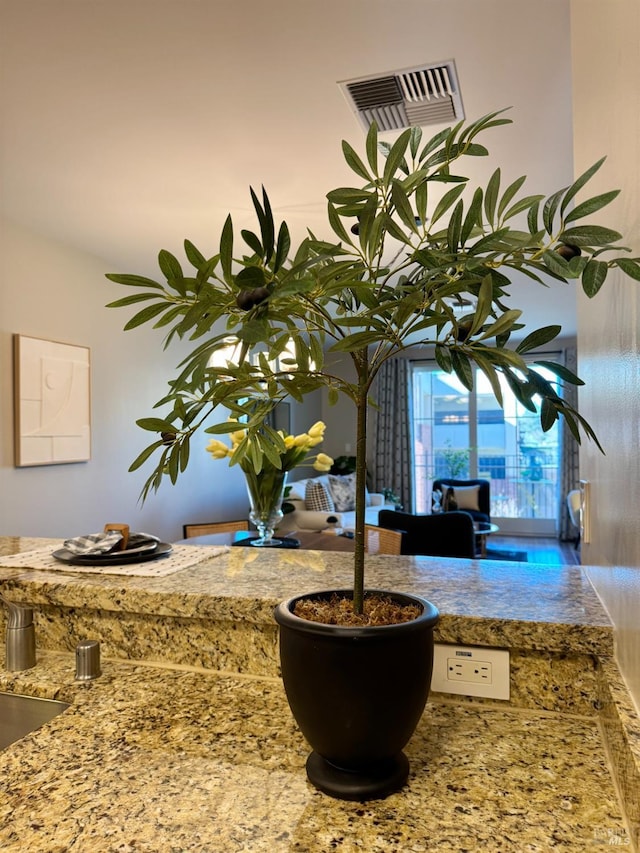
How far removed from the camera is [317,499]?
5945 mm

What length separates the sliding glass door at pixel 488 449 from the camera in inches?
320

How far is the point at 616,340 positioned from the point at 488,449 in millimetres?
7893

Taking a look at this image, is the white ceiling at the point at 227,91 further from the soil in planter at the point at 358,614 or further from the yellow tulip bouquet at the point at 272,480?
the soil in planter at the point at 358,614

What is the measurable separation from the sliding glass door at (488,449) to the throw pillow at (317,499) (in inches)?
110

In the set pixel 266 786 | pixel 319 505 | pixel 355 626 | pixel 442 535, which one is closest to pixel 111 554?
pixel 266 786

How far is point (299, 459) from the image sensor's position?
262 centimetres

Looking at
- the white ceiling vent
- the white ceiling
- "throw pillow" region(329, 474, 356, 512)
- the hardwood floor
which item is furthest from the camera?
"throw pillow" region(329, 474, 356, 512)

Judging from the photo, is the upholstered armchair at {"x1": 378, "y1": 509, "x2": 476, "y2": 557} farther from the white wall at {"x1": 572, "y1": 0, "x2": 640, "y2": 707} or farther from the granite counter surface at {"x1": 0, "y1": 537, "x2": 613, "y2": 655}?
the white wall at {"x1": 572, "y1": 0, "x2": 640, "y2": 707}

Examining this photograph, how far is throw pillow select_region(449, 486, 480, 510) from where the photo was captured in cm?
707

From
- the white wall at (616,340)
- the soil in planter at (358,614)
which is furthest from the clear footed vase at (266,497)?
the soil in planter at (358,614)

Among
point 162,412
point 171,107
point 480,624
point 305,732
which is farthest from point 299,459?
point 162,412

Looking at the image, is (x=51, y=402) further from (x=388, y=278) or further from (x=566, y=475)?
(x=566, y=475)

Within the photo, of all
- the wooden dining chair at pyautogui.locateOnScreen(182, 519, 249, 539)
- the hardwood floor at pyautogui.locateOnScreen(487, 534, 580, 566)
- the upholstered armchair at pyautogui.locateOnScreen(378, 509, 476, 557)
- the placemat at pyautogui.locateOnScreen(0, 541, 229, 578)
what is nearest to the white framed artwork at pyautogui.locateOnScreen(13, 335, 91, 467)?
the wooden dining chair at pyautogui.locateOnScreen(182, 519, 249, 539)

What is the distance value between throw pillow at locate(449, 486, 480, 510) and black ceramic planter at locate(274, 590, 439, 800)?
21.6 ft
